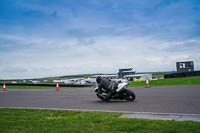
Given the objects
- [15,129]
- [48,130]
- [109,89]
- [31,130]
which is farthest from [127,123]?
[109,89]

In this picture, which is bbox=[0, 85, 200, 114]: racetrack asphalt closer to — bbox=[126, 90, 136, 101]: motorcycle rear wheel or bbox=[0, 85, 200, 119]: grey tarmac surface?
bbox=[0, 85, 200, 119]: grey tarmac surface

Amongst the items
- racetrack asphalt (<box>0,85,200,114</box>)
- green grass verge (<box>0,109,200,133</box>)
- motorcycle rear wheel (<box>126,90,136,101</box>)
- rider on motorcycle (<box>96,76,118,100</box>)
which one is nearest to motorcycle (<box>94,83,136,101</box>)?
motorcycle rear wheel (<box>126,90,136,101</box>)

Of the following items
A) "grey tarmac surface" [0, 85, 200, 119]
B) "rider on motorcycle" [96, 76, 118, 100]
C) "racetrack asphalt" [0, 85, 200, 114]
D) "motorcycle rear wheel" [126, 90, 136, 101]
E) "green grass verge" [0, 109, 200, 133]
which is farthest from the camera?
"rider on motorcycle" [96, 76, 118, 100]

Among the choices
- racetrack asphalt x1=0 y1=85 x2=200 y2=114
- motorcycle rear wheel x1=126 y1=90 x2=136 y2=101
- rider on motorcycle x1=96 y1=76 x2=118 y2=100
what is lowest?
racetrack asphalt x1=0 y1=85 x2=200 y2=114

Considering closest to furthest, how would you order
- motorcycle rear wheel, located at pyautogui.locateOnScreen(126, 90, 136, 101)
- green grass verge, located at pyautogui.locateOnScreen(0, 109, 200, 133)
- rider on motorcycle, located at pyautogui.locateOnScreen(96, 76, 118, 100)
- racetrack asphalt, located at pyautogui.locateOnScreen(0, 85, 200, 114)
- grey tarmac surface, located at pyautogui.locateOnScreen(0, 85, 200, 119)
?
1. green grass verge, located at pyautogui.locateOnScreen(0, 109, 200, 133)
2. grey tarmac surface, located at pyautogui.locateOnScreen(0, 85, 200, 119)
3. racetrack asphalt, located at pyautogui.locateOnScreen(0, 85, 200, 114)
4. motorcycle rear wheel, located at pyautogui.locateOnScreen(126, 90, 136, 101)
5. rider on motorcycle, located at pyautogui.locateOnScreen(96, 76, 118, 100)

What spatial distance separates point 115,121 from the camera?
7277 millimetres

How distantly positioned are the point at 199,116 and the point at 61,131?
4.35 meters

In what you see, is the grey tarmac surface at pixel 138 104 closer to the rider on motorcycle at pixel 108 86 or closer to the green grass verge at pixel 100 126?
the rider on motorcycle at pixel 108 86

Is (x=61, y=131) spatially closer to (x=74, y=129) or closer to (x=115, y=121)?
(x=74, y=129)

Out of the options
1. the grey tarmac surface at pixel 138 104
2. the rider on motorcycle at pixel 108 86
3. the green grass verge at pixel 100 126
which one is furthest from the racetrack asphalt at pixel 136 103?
the green grass verge at pixel 100 126

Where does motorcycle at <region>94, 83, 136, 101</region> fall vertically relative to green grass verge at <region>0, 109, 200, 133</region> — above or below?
above

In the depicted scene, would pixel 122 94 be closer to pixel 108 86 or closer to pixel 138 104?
pixel 108 86

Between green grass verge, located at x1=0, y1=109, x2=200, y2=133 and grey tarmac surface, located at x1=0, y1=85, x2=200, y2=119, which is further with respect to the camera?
grey tarmac surface, located at x1=0, y1=85, x2=200, y2=119

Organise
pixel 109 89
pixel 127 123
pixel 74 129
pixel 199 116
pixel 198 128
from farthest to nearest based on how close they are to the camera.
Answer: pixel 109 89
pixel 199 116
pixel 127 123
pixel 74 129
pixel 198 128
